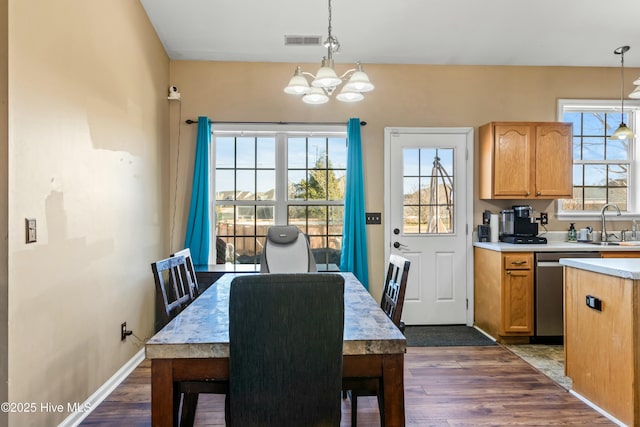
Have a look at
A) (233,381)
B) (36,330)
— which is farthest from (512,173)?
(36,330)

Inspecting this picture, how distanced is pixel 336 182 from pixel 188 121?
1.63 meters

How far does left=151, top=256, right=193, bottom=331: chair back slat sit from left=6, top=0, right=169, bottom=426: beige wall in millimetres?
522

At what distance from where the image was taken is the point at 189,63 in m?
4.07

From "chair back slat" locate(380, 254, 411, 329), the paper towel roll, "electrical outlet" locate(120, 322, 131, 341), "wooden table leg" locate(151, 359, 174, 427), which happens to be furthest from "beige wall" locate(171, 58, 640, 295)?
"wooden table leg" locate(151, 359, 174, 427)

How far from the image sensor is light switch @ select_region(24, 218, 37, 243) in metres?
1.79

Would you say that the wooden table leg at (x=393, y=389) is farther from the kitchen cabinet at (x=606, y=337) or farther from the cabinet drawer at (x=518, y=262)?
the cabinet drawer at (x=518, y=262)

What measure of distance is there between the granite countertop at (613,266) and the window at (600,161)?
2089 millimetres

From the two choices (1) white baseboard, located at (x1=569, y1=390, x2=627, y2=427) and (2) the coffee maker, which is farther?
(2) the coffee maker

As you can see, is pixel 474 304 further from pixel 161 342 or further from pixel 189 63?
pixel 189 63

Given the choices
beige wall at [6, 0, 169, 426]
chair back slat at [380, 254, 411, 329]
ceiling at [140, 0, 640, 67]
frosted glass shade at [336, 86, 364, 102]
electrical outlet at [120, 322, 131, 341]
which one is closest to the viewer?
beige wall at [6, 0, 169, 426]

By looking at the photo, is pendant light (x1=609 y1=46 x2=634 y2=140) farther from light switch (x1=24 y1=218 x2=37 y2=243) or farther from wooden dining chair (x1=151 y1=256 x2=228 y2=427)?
light switch (x1=24 y1=218 x2=37 y2=243)

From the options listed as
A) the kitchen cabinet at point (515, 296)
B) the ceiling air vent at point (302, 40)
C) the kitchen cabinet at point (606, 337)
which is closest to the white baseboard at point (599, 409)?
the kitchen cabinet at point (606, 337)

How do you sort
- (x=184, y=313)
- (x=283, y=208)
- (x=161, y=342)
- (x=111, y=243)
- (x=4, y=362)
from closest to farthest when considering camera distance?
(x=161, y=342) → (x=4, y=362) → (x=184, y=313) → (x=111, y=243) → (x=283, y=208)

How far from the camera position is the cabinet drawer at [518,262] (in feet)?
11.7
